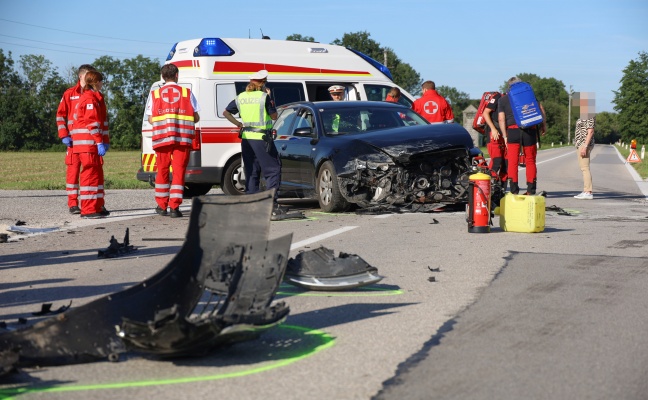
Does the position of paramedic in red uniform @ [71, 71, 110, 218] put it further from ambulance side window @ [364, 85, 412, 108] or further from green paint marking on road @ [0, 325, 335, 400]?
green paint marking on road @ [0, 325, 335, 400]

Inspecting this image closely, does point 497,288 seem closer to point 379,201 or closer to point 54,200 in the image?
point 379,201

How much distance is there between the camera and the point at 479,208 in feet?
35.8

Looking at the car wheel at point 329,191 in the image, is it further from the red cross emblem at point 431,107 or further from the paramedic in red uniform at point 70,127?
the red cross emblem at point 431,107

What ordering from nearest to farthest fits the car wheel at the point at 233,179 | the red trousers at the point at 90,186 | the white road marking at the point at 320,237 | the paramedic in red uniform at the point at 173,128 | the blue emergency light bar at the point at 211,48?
the white road marking at the point at 320,237
the paramedic in red uniform at the point at 173,128
the red trousers at the point at 90,186
the car wheel at the point at 233,179
the blue emergency light bar at the point at 211,48

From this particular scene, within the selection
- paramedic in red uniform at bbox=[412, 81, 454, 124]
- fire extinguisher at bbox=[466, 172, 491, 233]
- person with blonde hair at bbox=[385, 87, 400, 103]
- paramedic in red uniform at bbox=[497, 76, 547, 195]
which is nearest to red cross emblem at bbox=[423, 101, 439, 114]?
paramedic in red uniform at bbox=[412, 81, 454, 124]

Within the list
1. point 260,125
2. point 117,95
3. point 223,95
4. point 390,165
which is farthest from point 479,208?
point 117,95

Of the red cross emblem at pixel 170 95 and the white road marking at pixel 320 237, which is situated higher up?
the red cross emblem at pixel 170 95

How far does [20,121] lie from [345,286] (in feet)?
327

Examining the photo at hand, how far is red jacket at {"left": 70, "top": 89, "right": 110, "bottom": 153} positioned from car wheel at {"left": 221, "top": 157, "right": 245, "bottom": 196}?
316 cm

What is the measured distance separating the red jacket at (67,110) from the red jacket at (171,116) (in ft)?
4.32

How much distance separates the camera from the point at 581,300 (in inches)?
260

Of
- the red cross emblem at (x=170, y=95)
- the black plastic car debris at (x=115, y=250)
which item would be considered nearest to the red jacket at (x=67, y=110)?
the red cross emblem at (x=170, y=95)

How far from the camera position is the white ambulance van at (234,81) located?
16625 mm

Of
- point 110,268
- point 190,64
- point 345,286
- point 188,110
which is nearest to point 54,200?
point 190,64
